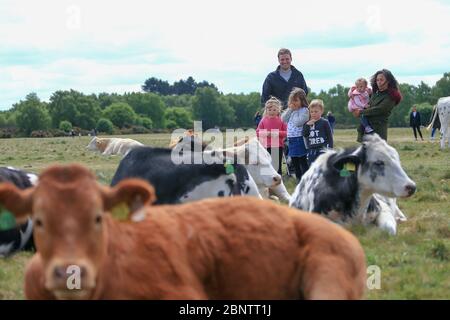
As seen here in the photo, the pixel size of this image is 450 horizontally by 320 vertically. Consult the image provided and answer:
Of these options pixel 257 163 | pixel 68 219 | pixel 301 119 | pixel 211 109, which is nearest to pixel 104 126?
pixel 211 109

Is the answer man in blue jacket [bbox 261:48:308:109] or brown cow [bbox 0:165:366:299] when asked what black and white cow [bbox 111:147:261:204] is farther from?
man in blue jacket [bbox 261:48:308:109]

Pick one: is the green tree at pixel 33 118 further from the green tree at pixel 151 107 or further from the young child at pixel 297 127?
the young child at pixel 297 127

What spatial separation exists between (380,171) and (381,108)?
3.76 m

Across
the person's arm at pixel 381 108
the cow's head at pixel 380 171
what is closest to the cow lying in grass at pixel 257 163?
the cow's head at pixel 380 171

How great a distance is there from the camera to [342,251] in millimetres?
5086

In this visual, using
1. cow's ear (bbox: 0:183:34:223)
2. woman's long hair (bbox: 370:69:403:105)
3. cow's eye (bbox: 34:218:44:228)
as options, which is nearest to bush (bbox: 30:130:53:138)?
woman's long hair (bbox: 370:69:403:105)

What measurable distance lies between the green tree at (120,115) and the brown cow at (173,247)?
9667 cm

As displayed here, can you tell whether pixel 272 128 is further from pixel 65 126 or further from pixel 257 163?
pixel 65 126

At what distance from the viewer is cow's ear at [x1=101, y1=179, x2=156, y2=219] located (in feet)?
15.0
